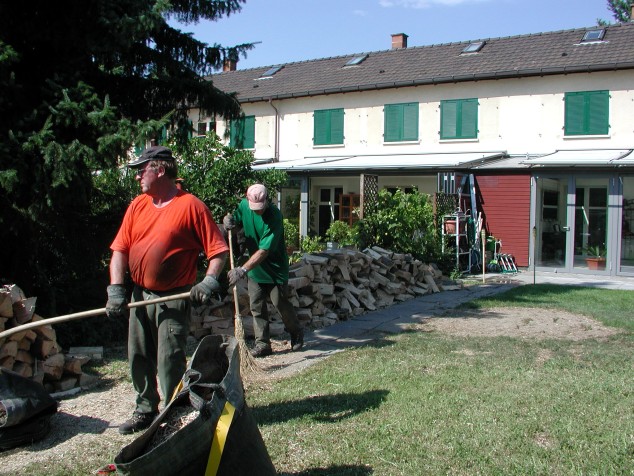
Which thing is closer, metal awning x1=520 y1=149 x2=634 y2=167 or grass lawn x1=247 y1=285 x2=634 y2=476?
grass lawn x1=247 y1=285 x2=634 y2=476

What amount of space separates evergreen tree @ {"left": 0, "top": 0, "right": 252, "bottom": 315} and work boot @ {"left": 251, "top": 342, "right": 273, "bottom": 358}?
7.03ft

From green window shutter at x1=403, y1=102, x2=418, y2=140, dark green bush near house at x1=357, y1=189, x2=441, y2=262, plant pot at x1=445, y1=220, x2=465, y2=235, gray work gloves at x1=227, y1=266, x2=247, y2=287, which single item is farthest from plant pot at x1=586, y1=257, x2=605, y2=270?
gray work gloves at x1=227, y1=266, x2=247, y2=287

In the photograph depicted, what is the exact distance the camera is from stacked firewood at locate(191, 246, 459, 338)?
771cm

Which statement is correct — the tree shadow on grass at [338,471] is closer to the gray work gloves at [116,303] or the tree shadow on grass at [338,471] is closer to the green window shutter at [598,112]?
the gray work gloves at [116,303]

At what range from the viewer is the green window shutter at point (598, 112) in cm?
1812

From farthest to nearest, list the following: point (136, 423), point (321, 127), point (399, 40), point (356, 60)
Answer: point (399, 40) < point (356, 60) < point (321, 127) < point (136, 423)

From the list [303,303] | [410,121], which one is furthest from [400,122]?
[303,303]

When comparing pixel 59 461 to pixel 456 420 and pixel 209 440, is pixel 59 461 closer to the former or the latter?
pixel 209 440

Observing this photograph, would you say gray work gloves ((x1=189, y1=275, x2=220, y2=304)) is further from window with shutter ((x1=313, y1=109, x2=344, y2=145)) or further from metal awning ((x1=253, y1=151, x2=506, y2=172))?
window with shutter ((x1=313, y1=109, x2=344, y2=145))

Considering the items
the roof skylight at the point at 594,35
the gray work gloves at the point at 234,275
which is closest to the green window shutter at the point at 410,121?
the roof skylight at the point at 594,35

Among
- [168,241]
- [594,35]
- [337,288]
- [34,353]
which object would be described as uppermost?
[594,35]

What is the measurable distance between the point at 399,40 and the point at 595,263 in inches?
567

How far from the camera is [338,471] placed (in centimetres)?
377

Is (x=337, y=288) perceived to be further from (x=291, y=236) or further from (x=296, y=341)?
(x=291, y=236)
